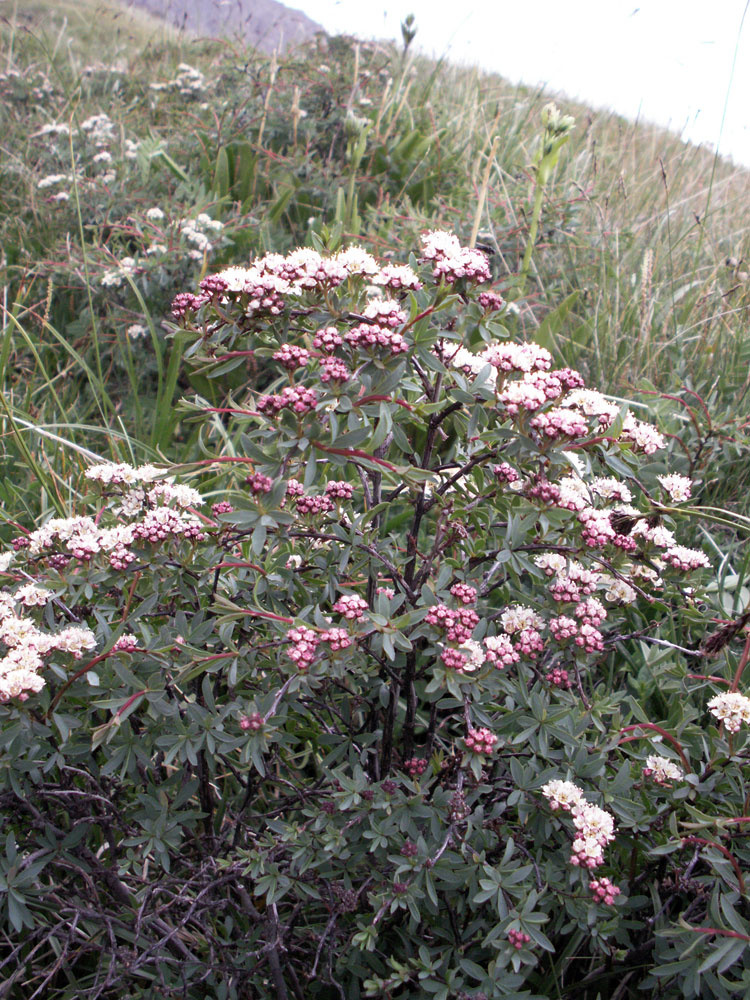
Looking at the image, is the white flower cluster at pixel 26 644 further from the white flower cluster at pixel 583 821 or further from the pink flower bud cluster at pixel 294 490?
the white flower cluster at pixel 583 821

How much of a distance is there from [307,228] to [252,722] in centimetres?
304

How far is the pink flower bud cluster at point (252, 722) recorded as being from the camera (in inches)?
42.4

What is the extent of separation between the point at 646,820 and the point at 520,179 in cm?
371

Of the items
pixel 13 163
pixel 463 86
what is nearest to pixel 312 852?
pixel 13 163

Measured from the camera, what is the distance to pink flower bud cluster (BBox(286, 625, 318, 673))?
3.40ft

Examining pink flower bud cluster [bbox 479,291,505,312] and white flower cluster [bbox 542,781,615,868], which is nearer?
white flower cluster [bbox 542,781,615,868]

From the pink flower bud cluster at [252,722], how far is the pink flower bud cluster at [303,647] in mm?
98

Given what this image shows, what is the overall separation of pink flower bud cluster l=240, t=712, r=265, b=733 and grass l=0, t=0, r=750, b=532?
4.17 ft

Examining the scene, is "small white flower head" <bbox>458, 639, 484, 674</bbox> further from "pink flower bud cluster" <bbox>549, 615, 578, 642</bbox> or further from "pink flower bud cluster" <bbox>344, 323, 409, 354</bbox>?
"pink flower bud cluster" <bbox>344, 323, 409, 354</bbox>

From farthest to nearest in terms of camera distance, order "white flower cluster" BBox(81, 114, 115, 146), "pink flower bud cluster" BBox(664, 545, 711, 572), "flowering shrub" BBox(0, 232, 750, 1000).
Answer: "white flower cluster" BBox(81, 114, 115, 146) → "pink flower bud cluster" BBox(664, 545, 711, 572) → "flowering shrub" BBox(0, 232, 750, 1000)

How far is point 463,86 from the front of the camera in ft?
19.8

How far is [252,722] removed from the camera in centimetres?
108

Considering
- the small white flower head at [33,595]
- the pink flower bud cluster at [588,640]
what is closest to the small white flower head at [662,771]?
the pink flower bud cluster at [588,640]

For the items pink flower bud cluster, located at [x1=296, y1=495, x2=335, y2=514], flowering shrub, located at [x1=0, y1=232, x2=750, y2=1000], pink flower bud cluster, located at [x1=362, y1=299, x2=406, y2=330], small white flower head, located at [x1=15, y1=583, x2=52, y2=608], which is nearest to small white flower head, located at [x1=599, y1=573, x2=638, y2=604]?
flowering shrub, located at [x1=0, y1=232, x2=750, y2=1000]
